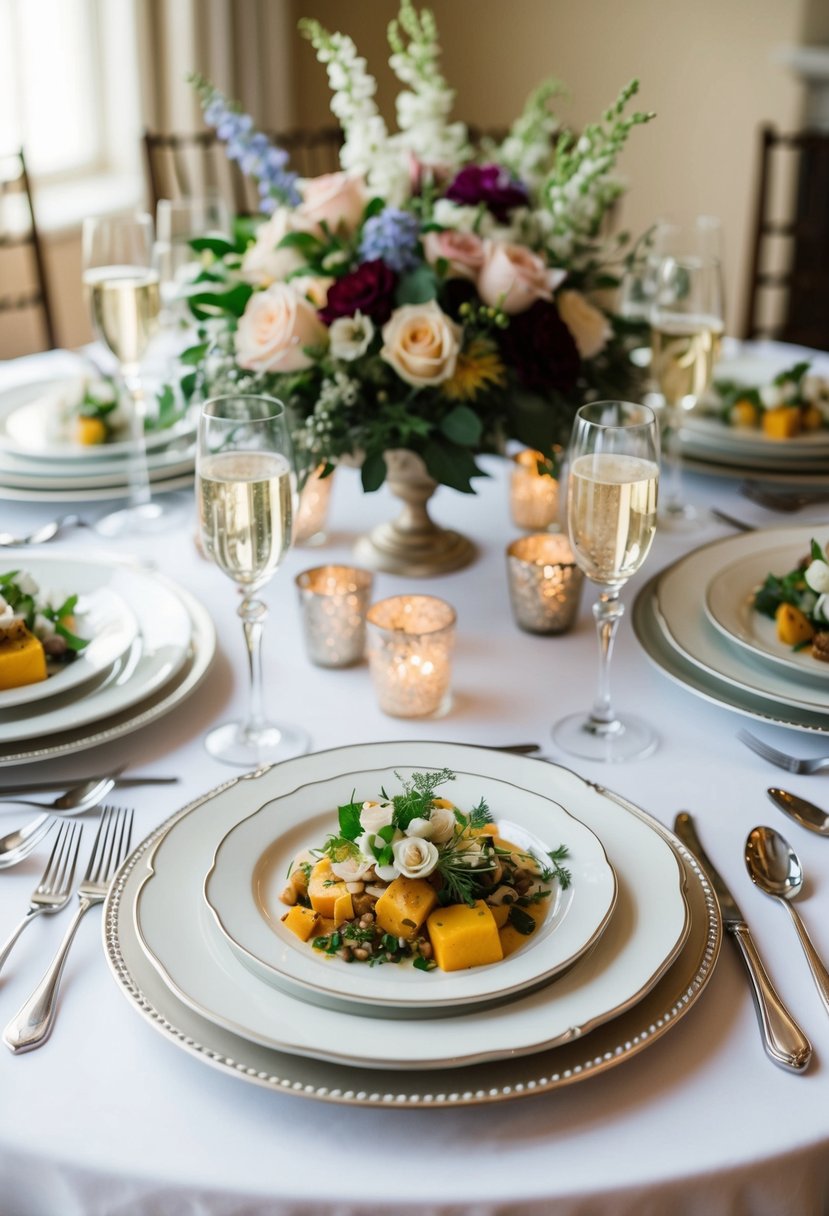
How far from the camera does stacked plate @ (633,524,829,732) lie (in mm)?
1263

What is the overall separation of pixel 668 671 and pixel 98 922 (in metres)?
0.63

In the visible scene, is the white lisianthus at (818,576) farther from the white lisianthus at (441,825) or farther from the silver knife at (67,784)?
the silver knife at (67,784)

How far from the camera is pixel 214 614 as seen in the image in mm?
1513

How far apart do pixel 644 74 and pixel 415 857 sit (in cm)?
435

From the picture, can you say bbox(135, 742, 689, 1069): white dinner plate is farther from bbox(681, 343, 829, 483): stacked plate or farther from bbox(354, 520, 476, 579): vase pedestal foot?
bbox(681, 343, 829, 483): stacked plate

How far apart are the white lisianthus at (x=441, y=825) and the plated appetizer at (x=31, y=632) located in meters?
0.51

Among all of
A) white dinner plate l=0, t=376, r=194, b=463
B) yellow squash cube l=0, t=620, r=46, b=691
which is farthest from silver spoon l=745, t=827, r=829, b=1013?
white dinner plate l=0, t=376, r=194, b=463

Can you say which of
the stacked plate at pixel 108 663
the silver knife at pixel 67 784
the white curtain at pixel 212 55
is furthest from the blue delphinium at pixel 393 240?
the white curtain at pixel 212 55

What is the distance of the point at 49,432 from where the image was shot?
6.30 ft

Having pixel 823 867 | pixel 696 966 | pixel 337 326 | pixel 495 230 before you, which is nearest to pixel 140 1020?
pixel 696 966

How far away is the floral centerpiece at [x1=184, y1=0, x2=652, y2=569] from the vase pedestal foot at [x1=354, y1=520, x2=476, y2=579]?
0.45ft

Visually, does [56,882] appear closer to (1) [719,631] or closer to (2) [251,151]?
(1) [719,631]

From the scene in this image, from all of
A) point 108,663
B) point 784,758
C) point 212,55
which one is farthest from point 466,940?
point 212,55

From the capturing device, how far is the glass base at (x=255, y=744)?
121 centimetres
